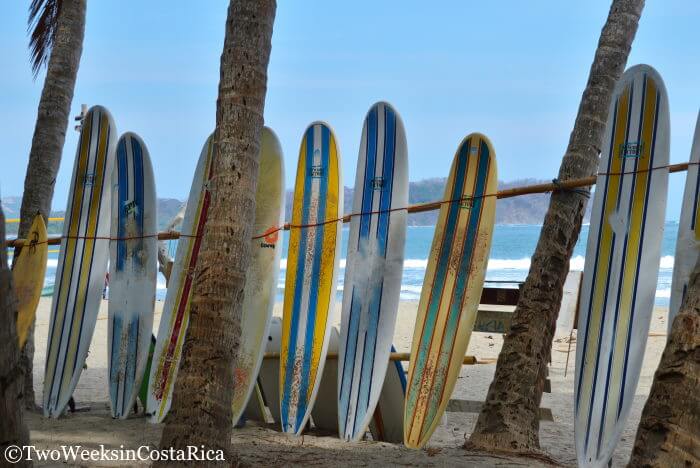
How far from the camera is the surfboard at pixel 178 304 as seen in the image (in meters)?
5.32

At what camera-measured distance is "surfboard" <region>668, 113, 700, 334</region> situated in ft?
13.2

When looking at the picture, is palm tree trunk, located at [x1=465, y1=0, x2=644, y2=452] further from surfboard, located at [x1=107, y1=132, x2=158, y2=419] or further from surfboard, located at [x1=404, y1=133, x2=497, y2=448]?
surfboard, located at [x1=107, y1=132, x2=158, y2=419]

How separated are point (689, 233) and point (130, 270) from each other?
3283 millimetres

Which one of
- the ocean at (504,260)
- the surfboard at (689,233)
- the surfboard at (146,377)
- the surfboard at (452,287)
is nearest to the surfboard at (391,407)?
the surfboard at (452,287)

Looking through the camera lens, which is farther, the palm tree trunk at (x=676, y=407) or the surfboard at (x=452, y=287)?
the surfboard at (x=452, y=287)

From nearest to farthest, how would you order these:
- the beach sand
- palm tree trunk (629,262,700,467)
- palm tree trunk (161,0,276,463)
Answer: palm tree trunk (629,262,700,467) → palm tree trunk (161,0,276,463) → the beach sand

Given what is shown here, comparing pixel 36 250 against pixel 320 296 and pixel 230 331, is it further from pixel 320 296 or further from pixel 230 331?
pixel 230 331

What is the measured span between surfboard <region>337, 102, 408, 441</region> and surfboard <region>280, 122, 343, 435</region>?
164 millimetres

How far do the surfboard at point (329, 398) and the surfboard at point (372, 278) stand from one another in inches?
9.6

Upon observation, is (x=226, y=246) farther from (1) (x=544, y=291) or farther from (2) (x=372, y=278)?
(1) (x=544, y=291)

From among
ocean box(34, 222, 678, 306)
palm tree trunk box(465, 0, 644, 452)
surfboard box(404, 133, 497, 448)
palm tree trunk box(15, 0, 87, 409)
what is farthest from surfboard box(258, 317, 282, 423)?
ocean box(34, 222, 678, 306)

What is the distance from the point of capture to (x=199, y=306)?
3.85 metres

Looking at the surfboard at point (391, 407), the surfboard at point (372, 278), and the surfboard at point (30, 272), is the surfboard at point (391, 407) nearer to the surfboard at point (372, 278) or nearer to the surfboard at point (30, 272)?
the surfboard at point (372, 278)

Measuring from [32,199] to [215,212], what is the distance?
8.93 ft
